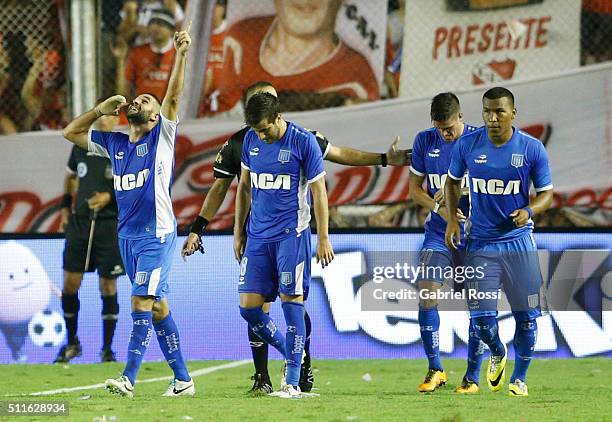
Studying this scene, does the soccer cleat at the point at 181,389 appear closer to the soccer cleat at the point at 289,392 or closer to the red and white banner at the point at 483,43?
the soccer cleat at the point at 289,392

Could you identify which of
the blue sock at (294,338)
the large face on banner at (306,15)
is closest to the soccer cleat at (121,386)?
the blue sock at (294,338)

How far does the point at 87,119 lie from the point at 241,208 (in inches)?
49.0

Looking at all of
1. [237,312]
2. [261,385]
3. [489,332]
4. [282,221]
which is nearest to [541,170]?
[489,332]

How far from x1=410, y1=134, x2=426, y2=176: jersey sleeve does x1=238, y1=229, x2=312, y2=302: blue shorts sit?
5.02 feet

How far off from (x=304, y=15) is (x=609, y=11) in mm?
3170

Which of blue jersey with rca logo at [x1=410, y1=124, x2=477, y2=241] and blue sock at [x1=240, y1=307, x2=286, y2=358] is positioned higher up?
blue jersey with rca logo at [x1=410, y1=124, x2=477, y2=241]

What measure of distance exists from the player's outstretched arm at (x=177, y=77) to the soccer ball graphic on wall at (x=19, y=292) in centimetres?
398

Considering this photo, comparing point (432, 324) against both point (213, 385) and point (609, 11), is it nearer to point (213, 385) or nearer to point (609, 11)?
point (213, 385)

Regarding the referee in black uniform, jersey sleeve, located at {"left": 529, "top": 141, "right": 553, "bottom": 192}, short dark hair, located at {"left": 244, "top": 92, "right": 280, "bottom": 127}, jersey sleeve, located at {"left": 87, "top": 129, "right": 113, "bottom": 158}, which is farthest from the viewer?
the referee in black uniform

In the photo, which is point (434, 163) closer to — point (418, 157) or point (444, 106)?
point (418, 157)

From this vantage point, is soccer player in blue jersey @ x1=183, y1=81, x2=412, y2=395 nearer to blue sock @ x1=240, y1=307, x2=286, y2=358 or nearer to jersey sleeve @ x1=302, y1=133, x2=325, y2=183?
blue sock @ x1=240, y1=307, x2=286, y2=358

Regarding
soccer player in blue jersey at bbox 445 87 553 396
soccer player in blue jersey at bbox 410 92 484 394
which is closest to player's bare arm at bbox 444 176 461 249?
soccer player in blue jersey at bbox 445 87 553 396

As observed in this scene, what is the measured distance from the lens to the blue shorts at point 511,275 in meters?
9.20

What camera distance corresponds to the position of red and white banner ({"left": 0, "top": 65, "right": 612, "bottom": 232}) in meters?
13.6
